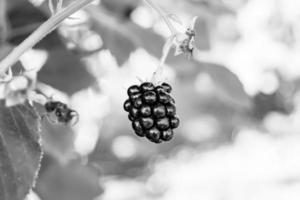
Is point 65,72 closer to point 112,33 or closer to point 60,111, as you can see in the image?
point 112,33

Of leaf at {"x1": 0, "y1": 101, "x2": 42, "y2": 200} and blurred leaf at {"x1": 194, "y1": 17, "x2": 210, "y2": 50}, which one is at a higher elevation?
blurred leaf at {"x1": 194, "y1": 17, "x2": 210, "y2": 50}

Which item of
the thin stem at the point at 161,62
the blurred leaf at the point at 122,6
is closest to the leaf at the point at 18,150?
the thin stem at the point at 161,62

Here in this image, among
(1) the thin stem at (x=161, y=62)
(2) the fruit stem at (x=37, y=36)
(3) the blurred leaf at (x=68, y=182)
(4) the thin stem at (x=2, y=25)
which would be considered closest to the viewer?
(2) the fruit stem at (x=37, y=36)

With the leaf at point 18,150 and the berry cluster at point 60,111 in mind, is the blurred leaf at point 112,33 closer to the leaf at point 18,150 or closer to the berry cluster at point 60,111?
the berry cluster at point 60,111

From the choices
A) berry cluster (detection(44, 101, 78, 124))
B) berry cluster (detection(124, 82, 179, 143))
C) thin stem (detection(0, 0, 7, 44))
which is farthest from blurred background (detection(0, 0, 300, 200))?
berry cluster (detection(124, 82, 179, 143))

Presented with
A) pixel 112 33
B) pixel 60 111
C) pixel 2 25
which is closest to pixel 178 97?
pixel 112 33

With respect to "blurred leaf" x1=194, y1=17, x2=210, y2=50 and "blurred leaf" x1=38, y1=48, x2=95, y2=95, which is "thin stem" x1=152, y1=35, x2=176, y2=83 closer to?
"blurred leaf" x1=38, y1=48, x2=95, y2=95
